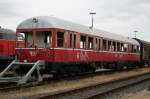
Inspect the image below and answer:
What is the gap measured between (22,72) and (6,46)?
9.04 metres

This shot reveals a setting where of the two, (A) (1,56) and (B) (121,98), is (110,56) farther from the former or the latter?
(B) (121,98)

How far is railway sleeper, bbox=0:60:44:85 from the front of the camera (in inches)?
715

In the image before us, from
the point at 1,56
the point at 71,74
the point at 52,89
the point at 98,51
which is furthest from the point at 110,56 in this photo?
the point at 52,89

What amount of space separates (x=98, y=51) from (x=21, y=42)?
7.04 meters

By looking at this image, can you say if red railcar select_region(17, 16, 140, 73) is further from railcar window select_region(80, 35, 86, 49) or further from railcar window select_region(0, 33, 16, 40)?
railcar window select_region(0, 33, 16, 40)

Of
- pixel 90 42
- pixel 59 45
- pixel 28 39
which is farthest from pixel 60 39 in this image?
pixel 90 42

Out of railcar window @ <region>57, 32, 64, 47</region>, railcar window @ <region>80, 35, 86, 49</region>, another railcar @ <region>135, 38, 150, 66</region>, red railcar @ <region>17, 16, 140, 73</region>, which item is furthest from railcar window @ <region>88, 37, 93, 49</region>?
another railcar @ <region>135, 38, 150, 66</region>

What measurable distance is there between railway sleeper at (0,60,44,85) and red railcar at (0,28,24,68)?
7658mm

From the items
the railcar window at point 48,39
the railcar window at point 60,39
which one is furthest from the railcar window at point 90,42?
the railcar window at point 48,39

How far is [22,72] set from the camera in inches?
802

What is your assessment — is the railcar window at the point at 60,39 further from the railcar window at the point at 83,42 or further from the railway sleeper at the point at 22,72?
the railcar window at the point at 83,42

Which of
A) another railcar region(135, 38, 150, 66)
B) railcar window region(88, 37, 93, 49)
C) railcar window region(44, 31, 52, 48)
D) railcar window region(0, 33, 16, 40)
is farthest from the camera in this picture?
another railcar region(135, 38, 150, 66)

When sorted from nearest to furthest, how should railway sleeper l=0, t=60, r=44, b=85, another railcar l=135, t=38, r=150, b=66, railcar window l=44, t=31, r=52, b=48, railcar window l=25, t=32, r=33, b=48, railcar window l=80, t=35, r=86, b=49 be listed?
railway sleeper l=0, t=60, r=44, b=85 < railcar window l=44, t=31, r=52, b=48 < railcar window l=25, t=32, r=33, b=48 < railcar window l=80, t=35, r=86, b=49 < another railcar l=135, t=38, r=150, b=66

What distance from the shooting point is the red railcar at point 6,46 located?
28.5 m
